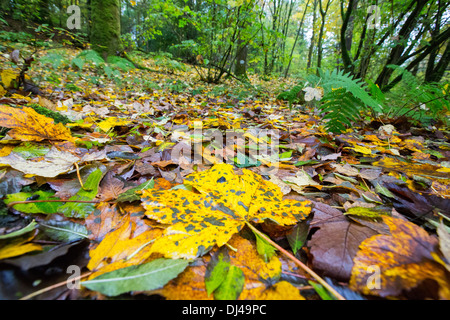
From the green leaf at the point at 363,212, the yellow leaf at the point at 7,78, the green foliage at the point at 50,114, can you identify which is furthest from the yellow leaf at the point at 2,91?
the green leaf at the point at 363,212

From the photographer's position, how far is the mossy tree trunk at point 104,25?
5.23 m

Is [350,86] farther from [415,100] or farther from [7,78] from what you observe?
[7,78]

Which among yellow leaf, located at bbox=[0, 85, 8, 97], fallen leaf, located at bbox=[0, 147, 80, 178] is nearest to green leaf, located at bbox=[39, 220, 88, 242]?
fallen leaf, located at bbox=[0, 147, 80, 178]

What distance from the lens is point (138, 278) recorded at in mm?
476

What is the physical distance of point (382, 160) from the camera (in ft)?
4.11

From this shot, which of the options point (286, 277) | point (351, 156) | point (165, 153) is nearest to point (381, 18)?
point (351, 156)

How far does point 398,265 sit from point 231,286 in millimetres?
428

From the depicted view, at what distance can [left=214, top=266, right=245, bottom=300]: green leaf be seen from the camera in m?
0.48

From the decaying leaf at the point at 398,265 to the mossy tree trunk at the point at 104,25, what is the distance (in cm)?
665

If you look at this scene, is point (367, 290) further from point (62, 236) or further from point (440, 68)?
point (440, 68)

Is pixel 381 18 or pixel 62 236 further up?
pixel 381 18

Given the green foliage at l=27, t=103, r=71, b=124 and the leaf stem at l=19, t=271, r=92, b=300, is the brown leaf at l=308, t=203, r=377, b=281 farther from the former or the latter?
the green foliage at l=27, t=103, r=71, b=124

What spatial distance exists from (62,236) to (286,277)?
2.26 feet
